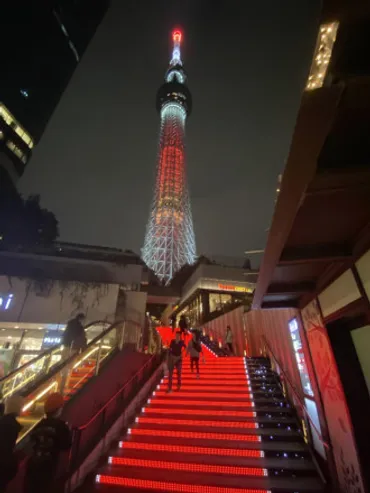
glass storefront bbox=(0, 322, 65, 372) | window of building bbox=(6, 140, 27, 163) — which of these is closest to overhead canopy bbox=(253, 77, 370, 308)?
glass storefront bbox=(0, 322, 65, 372)

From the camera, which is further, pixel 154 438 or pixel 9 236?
pixel 9 236

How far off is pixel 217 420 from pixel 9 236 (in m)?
22.9

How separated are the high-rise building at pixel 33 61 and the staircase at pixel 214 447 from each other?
29373 mm

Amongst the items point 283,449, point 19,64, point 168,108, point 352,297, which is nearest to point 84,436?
point 283,449

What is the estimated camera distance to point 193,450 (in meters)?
4.11

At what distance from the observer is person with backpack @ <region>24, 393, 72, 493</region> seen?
2.49m

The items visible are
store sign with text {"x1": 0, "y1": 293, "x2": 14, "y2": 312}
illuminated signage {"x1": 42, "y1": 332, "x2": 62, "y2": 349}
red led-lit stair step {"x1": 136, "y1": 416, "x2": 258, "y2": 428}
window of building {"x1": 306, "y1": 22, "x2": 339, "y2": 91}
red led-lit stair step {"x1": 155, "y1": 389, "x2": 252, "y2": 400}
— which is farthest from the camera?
illuminated signage {"x1": 42, "y1": 332, "x2": 62, "y2": 349}

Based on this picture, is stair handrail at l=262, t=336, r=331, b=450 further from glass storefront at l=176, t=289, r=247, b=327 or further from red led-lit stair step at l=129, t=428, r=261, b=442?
glass storefront at l=176, t=289, r=247, b=327

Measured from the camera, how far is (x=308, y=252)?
2.64 m

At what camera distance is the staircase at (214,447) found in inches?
136

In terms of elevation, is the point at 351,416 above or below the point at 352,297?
below

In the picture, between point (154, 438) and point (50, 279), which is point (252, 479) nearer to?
point (154, 438)

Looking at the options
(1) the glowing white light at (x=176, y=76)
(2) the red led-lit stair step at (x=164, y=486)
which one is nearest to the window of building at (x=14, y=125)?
(2) the red led-lit stair step at (x=164, y=486)

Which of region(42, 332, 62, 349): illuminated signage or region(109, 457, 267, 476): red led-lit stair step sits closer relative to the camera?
region(109, 457, 267, 476): red led-lit stair step
